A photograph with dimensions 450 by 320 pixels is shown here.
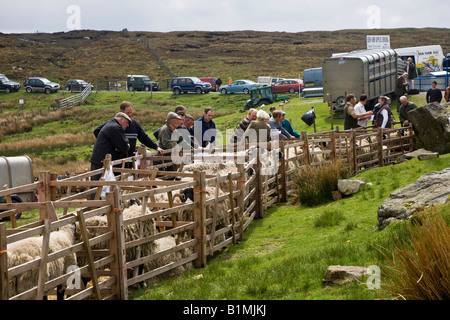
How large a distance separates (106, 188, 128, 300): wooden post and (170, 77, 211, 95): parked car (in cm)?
5576

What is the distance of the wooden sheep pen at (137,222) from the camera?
21.0 feet

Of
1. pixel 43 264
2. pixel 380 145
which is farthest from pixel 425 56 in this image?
pixel 43 264

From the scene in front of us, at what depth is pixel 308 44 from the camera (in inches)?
4173

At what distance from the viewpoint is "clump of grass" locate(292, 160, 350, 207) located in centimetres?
1322

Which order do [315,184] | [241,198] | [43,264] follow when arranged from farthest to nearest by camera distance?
[315,184], [241,198], [43,264]

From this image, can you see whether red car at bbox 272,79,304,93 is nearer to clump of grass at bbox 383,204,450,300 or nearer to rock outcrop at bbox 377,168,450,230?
rock outcrop at bbox 377,168,450,230

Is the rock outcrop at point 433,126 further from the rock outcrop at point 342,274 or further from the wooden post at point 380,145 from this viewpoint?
the rock outcrop at point 342,274

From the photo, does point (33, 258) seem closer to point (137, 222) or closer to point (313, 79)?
point (137, 222)

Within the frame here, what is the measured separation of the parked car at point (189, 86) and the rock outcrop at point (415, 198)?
54.3m

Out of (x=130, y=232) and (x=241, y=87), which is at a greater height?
(x=241, y=87)

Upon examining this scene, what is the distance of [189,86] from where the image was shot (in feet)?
207

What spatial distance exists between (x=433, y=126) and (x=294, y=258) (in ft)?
35.0

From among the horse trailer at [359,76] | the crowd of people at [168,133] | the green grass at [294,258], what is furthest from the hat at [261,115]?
the horse trailer at [359,76]
